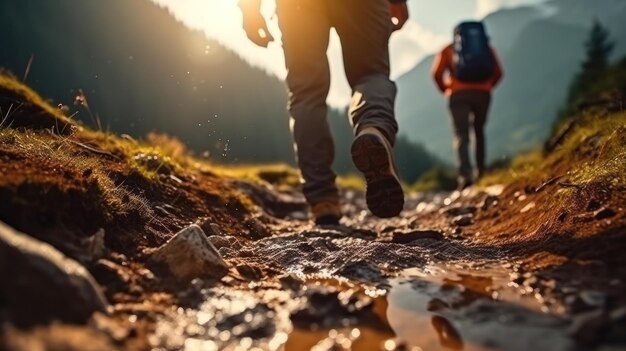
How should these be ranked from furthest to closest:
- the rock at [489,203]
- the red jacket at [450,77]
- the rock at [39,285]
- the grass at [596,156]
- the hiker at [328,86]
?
the red jacket at [450,77] < the rock at [489,203] < the hiker at [328,86] < the grass at [596,156] < the rock at [39,285]

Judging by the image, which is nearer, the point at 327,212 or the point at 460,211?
the point at 327,212

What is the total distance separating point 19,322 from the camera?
2.98 ft

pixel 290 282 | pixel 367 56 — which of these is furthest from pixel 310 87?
pixel 290 282

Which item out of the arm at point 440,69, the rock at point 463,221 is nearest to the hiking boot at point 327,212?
the rock at point 463,221

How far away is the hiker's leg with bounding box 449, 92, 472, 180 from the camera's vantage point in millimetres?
7641

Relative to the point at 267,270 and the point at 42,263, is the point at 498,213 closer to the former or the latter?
the point at 267,270

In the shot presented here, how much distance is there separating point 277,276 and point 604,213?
1.32m

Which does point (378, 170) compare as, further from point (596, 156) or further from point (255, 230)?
point (596, 156)

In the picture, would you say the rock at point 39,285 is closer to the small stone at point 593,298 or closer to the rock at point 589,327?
the rock at point 589,327

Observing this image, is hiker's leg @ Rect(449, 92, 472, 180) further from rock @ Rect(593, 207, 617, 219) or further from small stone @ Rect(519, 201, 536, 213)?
rock @ Rect(593, 207, 617, 219)

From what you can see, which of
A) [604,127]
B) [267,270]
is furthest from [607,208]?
[604,127]

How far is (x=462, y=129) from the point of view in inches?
302

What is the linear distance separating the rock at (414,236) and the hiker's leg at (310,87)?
0.88 metres

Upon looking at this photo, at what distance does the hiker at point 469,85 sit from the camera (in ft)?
25.2
